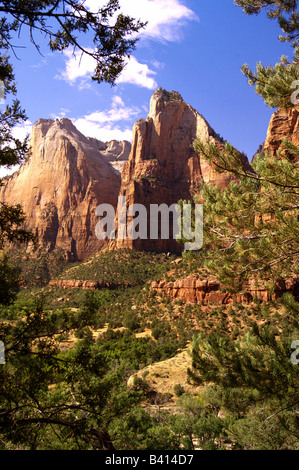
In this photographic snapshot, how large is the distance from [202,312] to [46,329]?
80.3 ft

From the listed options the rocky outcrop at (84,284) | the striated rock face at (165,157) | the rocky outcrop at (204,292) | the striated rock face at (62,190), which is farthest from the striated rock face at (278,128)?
the striated rock face at (62,190)

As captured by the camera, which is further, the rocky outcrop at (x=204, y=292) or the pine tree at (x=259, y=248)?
the rocky outcrop at (x=204, y=292)

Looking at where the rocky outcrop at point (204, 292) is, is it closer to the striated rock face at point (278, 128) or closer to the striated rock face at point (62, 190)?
the striated rock face at point (278, 128)

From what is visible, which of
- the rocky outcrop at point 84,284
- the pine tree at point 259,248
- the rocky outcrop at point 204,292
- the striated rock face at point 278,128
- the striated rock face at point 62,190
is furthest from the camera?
the striated rock face at point 62,190

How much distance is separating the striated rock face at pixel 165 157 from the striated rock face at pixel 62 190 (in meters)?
14.6

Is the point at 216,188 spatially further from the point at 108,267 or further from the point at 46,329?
the point at 108,267

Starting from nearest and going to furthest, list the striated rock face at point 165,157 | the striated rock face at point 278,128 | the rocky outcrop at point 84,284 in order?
1. the striated rock face at point 278,128
2. the rocky outcrop at point 84,284
3. the striated rock face at point 165,157

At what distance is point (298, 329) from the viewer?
548 centimetres

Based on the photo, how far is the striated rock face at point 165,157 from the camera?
64125 mm

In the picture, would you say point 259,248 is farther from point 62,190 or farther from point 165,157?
point 62,190

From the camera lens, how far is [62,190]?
8031 cm

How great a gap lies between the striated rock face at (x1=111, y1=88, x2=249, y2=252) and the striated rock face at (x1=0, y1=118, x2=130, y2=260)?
1455 centimetres
